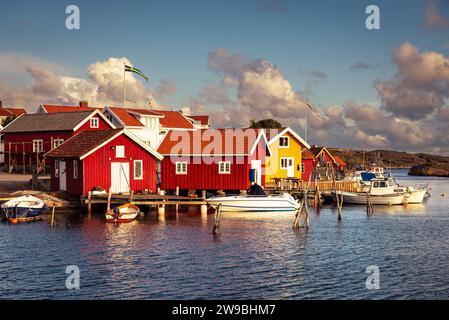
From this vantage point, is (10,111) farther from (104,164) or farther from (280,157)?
(104,164)

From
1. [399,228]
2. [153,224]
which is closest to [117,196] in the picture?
[153,224]

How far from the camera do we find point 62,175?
54.0 metres

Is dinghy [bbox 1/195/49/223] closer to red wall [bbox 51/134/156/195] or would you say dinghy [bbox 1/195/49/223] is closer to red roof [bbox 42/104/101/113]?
red wall [bbox 51/134/156/195]

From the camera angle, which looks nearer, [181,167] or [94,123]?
[181,167]

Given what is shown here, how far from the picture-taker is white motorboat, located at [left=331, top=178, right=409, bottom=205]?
6362cm

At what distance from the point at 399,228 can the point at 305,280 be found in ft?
65.1

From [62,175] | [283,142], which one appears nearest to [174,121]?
[283,142]

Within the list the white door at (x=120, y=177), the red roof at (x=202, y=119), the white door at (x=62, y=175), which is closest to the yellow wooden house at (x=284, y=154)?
the white door at (x=120, y=177)

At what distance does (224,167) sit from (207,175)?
177 centimetres

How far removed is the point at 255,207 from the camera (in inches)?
2013

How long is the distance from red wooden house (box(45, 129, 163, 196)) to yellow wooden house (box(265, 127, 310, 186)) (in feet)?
59.1

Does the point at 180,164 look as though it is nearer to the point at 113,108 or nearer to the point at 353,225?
the point at 353,225

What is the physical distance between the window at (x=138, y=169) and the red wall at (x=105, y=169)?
283 millimetres

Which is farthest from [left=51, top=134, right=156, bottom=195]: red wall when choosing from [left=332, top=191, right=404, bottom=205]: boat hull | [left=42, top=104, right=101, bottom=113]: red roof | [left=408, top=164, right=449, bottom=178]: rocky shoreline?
[left=408, top=164, right=449, bottom=178]: rocky shoreline
